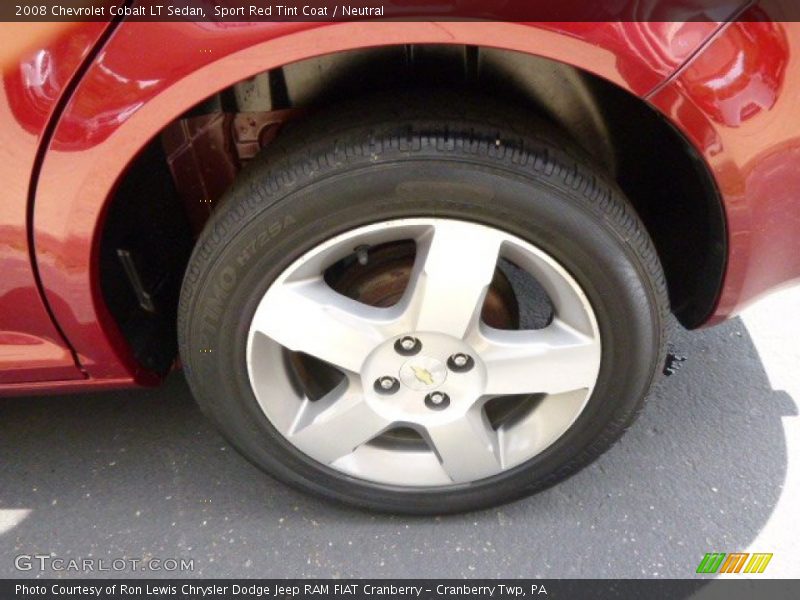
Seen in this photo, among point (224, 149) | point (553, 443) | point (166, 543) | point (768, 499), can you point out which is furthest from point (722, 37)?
point (166, 543)

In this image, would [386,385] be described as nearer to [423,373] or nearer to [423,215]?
[423,373]

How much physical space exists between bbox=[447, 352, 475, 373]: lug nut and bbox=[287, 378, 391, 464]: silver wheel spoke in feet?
0.61

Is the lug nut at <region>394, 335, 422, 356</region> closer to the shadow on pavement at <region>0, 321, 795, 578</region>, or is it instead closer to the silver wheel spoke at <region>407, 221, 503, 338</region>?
the silver wheel spoke at <region>407, 221, 503, 338</region>

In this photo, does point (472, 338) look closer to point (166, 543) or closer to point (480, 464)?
point (480, 464)

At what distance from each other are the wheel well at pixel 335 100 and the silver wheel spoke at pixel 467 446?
485 millimetres

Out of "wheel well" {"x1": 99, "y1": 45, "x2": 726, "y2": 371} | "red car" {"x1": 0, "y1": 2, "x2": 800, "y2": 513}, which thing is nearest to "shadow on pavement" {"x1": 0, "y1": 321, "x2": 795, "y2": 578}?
"red car" {"x1": 0, "y1": 2, "x2": 800, "y2": 513}

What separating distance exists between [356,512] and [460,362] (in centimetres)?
49

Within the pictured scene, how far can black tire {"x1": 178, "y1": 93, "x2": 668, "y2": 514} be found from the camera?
116 cm

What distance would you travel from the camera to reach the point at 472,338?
1344 mm

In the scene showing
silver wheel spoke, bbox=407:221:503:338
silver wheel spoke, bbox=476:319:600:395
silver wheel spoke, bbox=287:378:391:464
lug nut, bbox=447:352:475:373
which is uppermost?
silver wheel spoke, bbox=407:221:503:338
